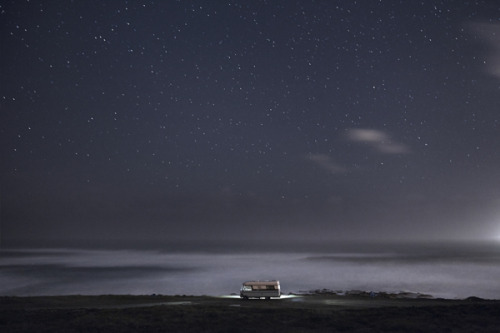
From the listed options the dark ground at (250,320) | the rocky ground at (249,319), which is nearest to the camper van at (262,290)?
the rocky ground at (249,319)

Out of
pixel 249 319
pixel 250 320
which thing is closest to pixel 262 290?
pixel 249 319

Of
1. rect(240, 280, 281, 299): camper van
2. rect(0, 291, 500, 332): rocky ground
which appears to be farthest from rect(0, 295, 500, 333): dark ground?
rect(240, 280, 281, 299): camper van

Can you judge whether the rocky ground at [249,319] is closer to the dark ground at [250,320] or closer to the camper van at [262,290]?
the dark ground at [250,320]

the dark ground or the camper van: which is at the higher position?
the camper van

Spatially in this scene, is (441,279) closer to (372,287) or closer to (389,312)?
(372,287)

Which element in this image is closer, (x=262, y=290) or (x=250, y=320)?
(x=250, y=320)

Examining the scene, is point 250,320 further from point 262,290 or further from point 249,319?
point 262,290

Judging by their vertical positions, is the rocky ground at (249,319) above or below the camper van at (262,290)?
below

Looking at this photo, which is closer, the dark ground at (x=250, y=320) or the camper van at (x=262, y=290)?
the dark ground at (x=250, y=320)

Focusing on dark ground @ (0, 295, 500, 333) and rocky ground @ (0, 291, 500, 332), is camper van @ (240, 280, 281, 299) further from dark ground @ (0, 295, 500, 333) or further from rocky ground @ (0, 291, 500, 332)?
dark ground @ (0, 295, 500, 333)

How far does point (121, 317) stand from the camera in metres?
Result: 23.5

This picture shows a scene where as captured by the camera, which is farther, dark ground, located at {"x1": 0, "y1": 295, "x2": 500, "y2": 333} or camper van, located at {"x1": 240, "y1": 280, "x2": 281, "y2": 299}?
camper van, located at {"x1": 240, "y1": 280, "x2": 281, "y2": 299}

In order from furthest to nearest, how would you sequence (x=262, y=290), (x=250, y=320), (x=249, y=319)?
(x=262, y=290) → (x=249, y=319) → (x=250, y=320)

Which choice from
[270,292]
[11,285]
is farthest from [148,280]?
[270,292]
